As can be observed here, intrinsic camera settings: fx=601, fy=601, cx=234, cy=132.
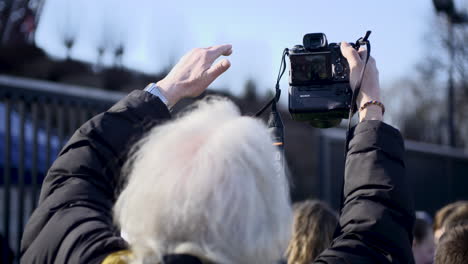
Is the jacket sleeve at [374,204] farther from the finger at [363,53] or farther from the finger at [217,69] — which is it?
the finger at [217,69]

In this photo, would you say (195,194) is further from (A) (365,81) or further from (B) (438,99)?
(B) (438,99)

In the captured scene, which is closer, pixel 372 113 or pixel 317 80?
pixel 372 113

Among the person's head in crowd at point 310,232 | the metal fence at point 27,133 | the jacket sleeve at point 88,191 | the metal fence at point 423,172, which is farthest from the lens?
the metal fence at point 423,172

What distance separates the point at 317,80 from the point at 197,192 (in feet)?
3.11

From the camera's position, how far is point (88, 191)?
1.29m

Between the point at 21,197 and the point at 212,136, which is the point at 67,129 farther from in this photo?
the point at 212,136

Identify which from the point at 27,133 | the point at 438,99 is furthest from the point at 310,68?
the point at 438,99

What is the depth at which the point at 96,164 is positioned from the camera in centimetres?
133

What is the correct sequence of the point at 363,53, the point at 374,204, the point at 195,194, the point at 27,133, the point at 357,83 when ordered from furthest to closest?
the point at 27,133 → the point at 363,53 → the point at 357,83 → the point at 374,204 → the point at 195,194

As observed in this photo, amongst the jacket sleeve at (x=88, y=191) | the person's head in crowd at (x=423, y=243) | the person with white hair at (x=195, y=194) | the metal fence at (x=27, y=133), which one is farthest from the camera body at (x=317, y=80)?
the metal fence at (x=27, y=133)

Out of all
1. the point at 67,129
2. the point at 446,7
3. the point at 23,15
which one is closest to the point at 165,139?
the point at 67,129

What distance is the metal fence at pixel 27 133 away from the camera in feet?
13.2

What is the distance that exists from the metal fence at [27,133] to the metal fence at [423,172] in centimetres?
286

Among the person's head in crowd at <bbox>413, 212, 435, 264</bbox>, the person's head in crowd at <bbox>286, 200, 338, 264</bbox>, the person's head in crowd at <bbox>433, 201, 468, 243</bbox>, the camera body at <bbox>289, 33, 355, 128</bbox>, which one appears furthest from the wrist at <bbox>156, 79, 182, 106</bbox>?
the person's head in crowd at <bbox>413, 212, 435, 264</bbox>
